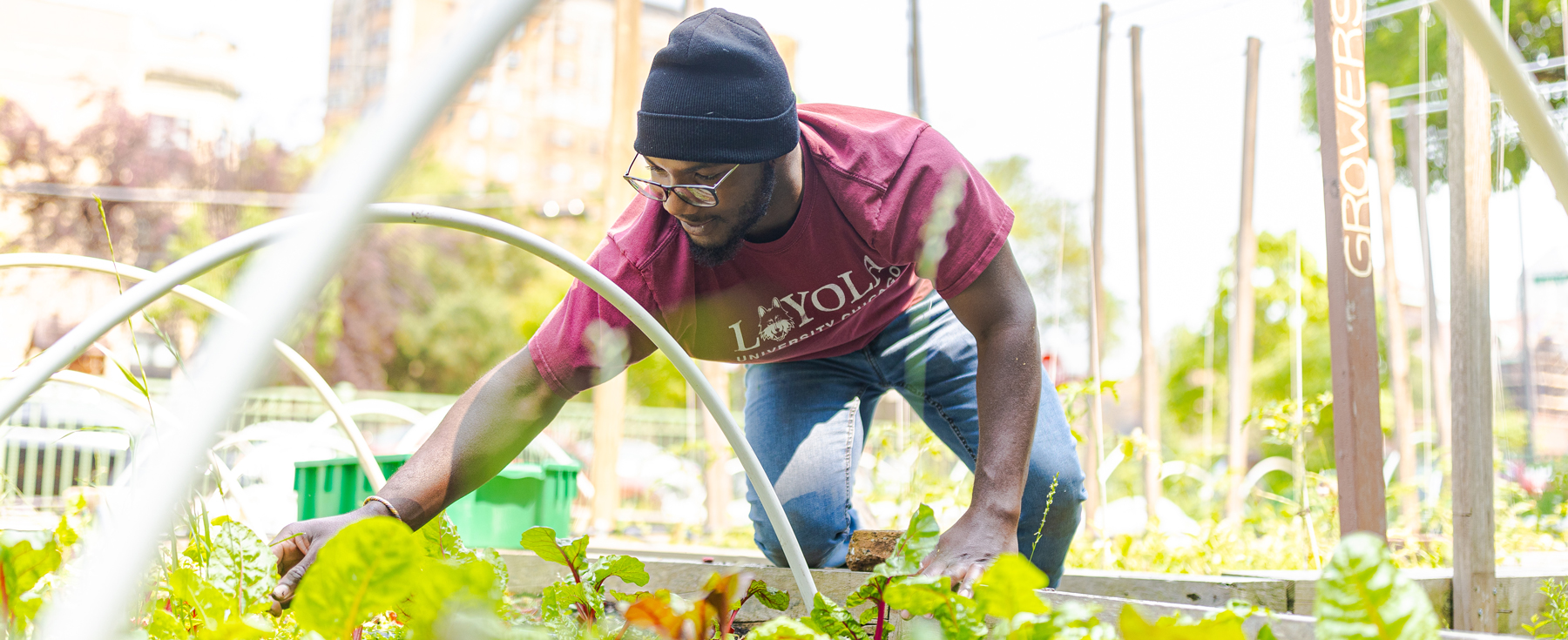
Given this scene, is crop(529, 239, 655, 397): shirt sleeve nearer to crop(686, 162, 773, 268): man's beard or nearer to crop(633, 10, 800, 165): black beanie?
crop(686, 162, 773, 268): man's beard

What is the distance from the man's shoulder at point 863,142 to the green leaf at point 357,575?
3.00 ft

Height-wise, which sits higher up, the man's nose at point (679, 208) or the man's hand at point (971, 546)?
the man's nose at point (679, 208)

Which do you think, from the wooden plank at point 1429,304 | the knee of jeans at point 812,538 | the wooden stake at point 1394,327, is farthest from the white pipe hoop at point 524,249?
the wooden stake at point 1394,327

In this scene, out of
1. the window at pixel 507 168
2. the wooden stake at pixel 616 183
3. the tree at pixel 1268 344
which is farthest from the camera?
the window at pixel 507 168

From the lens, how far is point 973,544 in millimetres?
1143

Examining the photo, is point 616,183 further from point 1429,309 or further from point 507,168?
point 507,168

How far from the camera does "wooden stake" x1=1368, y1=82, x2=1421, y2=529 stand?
13.1ft

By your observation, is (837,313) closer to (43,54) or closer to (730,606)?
(730,606)

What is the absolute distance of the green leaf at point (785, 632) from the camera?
2.18 ft

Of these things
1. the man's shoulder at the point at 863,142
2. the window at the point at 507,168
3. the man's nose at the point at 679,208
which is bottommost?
Answer: the man's nose at the point at 679,208

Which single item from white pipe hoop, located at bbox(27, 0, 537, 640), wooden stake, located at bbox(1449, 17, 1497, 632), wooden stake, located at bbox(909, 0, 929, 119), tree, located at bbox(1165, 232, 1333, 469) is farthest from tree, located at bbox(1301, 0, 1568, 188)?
white pipe hoop, located at bbox(27, 0, 537, 640)

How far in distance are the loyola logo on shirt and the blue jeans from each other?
0.19 meters

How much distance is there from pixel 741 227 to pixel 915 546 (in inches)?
27.7

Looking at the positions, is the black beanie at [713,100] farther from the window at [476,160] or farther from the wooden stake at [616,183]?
the window at [476,160]
